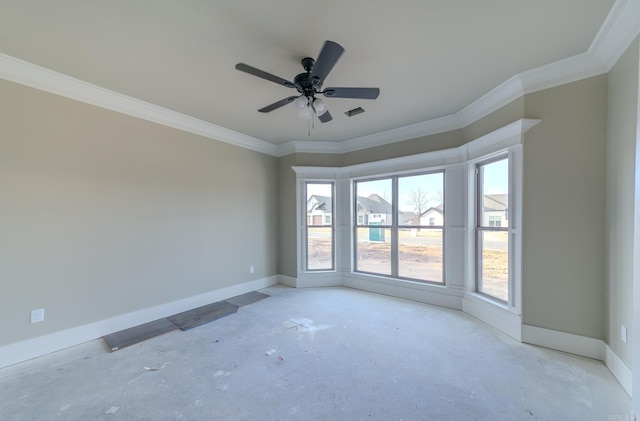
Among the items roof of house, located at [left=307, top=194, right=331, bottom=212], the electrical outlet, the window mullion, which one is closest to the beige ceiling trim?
the window mullion

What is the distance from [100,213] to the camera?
2918mm

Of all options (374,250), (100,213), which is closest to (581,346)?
(374,250)

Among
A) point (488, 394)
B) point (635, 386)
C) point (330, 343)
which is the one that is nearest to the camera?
point (635, 386)

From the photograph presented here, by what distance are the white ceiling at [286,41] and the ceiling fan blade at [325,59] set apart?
33 centimetres

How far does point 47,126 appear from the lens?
2574mm

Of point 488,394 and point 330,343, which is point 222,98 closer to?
point 330,343

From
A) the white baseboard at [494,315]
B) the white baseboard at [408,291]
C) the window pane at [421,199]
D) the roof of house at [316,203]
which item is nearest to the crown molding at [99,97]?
the roof of house at [316,203]

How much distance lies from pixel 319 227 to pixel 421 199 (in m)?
2.01

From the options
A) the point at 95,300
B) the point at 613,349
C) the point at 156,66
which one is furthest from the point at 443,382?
the point at 156,66

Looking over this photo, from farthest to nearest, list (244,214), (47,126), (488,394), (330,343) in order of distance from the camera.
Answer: (244,214)
(330,343)
(47,126)
(488,394)

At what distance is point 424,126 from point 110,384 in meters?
4.83

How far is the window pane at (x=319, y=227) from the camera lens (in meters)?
5.06

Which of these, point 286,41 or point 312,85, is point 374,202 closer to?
point 312,85

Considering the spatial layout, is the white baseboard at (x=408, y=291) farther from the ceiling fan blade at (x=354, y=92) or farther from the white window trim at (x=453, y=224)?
the ceiling fan blade at (x=354, y=92)
